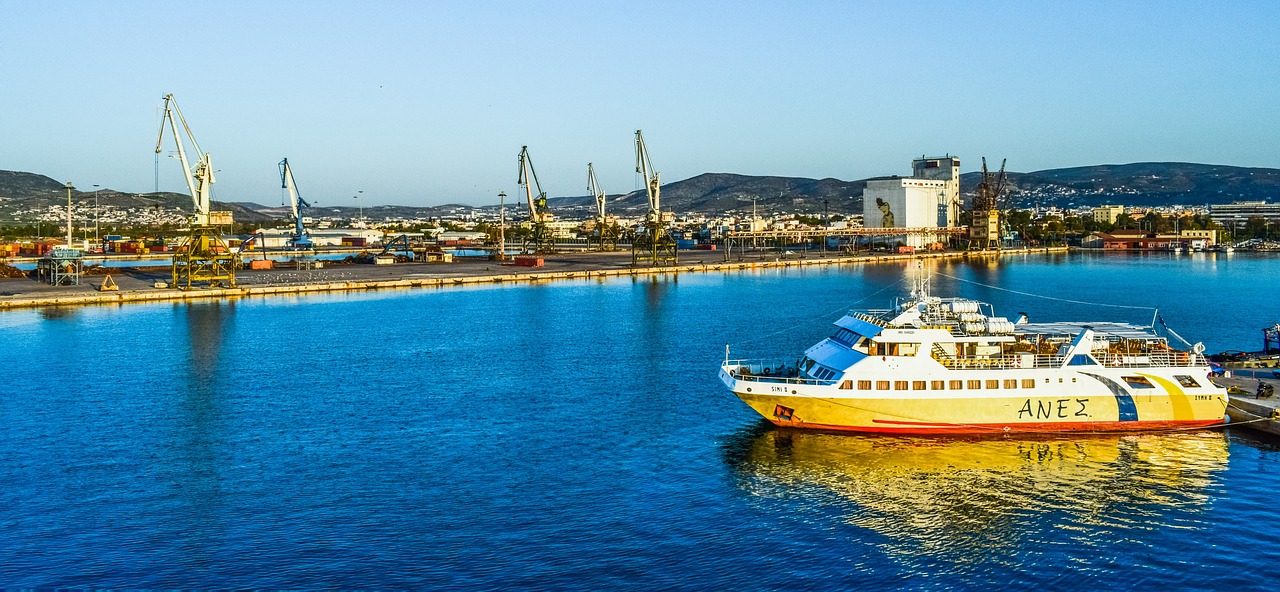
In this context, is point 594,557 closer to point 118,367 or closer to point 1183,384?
point 1183,384

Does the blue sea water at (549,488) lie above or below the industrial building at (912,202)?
below

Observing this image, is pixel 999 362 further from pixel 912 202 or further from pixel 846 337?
pixel 912 202

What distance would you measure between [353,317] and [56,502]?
3612 cm

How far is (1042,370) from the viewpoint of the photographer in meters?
25.2

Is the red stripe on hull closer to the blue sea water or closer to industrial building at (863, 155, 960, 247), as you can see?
the blue sea water

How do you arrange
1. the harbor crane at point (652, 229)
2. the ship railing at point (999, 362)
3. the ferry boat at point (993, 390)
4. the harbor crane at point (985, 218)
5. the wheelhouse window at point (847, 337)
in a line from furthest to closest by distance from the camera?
1. the harbor crane at point (985, 218)
2. the harbor crane at point (652, 229)
3. the wheelhouse window at point (847, 337)
4. the ship railing at point (999, 362)
5. the ferry boat at point (993, 390)

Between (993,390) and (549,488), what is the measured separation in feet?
36.1

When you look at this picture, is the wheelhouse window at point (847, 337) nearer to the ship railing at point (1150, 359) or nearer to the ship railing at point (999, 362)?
the ship railing at point (999, 362)

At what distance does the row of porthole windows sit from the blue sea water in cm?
126

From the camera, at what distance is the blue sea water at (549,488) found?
17641 mm

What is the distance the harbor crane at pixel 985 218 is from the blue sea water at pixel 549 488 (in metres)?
108

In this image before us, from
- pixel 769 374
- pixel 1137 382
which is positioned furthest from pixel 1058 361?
pixel 769 374

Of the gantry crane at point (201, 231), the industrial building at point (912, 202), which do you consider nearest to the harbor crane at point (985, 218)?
the industrial building at point (912, 202)

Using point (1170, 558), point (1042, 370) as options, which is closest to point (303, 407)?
point (1042, 370)
